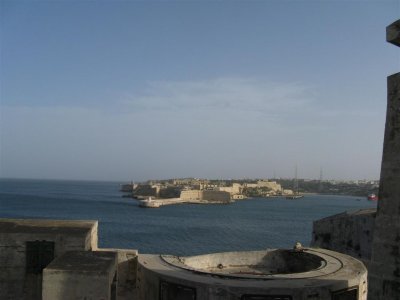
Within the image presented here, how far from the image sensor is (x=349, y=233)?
13055 millimetres

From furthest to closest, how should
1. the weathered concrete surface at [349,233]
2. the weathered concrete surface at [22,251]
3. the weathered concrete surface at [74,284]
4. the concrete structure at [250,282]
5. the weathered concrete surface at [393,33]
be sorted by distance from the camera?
the weathered concrete surface at [349,233] < the weathered concrete surface at [393,33] < the weathered concrete surface at [22,251] < the concrete structure at [250,282] < the weathered concrete surface at [74,284]

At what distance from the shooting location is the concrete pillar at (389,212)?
336 inches

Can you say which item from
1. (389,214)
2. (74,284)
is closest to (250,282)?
(74,284)

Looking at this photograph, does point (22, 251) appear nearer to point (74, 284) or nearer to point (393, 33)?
point (74, 284)

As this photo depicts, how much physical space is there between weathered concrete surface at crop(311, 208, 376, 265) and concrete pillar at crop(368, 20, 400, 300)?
2.83m

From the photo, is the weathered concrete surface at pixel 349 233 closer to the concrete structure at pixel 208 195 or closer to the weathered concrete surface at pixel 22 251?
the weathered concrete surface at pixel 22 251

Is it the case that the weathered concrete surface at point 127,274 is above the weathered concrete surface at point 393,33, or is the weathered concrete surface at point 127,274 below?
below

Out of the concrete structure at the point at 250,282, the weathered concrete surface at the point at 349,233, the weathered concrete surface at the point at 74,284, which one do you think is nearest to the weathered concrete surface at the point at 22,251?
the concrete structure at the point at 250,282

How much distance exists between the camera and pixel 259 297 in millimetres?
5922

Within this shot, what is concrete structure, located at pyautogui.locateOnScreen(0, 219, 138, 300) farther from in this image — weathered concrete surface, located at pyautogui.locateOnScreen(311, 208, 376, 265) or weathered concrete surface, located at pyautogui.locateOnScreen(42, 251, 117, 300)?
weathered concrete surface, located at pyautogui.locateOnScreen(311, 208, 376, 265)

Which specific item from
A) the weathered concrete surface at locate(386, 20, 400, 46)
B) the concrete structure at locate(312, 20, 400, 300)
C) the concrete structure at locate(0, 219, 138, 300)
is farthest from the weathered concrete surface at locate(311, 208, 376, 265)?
the concrete structure at locate(0, 219, 138, 300)

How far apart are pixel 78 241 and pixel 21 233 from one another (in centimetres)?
92

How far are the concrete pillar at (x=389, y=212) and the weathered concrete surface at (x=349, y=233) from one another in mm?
2827

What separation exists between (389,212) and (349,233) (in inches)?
176
